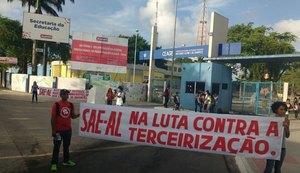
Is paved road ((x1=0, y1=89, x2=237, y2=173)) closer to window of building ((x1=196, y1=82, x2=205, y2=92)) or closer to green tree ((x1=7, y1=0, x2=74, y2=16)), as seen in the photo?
window of building ((x1=196, y1=82, x2=205, y2=92))

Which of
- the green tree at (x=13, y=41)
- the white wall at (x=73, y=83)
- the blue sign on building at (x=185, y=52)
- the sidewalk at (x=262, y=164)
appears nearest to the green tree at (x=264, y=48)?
the blue sign on building at (x=185, y=52)

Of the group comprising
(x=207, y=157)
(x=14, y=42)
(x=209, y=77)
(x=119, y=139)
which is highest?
(x=14, y=42)

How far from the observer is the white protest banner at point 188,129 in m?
7.08

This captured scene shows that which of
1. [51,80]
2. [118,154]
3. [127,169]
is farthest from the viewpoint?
[51,80]

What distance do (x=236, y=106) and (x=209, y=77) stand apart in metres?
3.35

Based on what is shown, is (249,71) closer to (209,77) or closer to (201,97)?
(209,77)

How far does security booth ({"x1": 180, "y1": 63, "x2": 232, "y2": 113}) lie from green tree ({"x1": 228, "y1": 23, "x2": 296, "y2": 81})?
645 inches

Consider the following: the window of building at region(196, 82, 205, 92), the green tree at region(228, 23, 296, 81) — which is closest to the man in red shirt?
the window of building at region(196, 82, 205, 92)

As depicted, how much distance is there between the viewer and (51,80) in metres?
35.6

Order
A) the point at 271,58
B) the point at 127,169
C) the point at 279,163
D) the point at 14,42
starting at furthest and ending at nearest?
1. the point at 14,42
2. the point at 271,58
3. the point at 127,169
4. the point at 279,163

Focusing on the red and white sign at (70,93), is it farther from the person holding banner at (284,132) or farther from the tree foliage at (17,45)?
the person holding banner at (284,132)

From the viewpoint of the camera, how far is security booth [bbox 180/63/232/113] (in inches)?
1085

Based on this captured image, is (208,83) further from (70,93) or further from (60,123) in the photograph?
(60,123)

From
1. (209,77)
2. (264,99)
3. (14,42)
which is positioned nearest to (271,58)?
(264,99)
